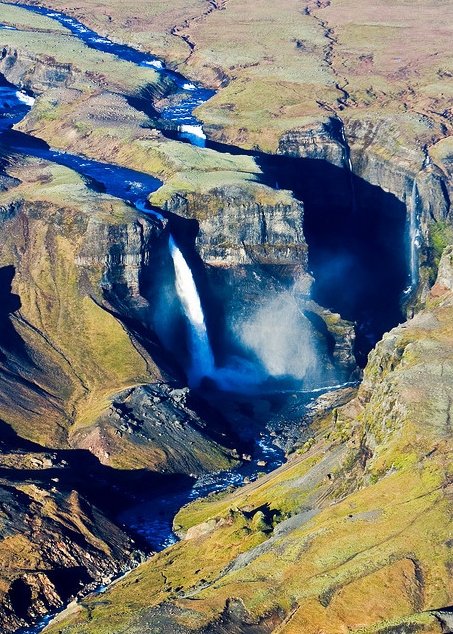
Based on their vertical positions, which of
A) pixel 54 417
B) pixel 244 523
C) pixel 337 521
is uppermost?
pixel 337 521

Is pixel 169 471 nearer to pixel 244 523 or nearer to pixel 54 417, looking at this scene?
pixel 54 417

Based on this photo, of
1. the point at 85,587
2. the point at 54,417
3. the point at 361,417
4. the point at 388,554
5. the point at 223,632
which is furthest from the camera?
the point at 54,417

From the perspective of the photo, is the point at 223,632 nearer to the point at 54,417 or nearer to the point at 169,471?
the point at 169,471

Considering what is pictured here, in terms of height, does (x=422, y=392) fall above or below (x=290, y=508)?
above

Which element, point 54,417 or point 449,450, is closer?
point 449,450

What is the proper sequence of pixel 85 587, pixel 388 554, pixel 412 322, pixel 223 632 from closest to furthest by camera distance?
pixel 223 632 → pixel 388 554 → pixel 85 587 → pixel 412 322

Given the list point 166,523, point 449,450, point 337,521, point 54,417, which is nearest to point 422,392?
point 449,450
